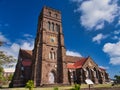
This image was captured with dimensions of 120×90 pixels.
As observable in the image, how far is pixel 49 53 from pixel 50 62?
2940 millimetres

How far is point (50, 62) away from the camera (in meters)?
46.6

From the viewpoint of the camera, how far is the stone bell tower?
143 ft

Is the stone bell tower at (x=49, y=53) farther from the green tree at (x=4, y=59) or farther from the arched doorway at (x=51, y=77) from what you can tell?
the green tree at (x=4, y=59)

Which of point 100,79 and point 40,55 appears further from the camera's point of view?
point 100,79

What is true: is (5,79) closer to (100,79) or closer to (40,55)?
(40,55)

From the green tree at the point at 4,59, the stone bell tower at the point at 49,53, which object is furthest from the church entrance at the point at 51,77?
the green tree at the point at 4,59

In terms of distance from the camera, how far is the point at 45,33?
4875cm

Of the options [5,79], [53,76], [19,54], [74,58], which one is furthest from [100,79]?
[5,79]

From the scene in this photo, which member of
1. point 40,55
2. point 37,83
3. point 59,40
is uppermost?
point 59,40

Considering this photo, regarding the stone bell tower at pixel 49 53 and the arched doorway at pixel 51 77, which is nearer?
the stone bell tower at pixel 49 53

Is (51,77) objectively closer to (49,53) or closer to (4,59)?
(49,53)

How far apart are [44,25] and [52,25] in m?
3.59

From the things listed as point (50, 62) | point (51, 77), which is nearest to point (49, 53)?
point (50, 62)

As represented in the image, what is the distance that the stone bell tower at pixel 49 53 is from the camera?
1716 inches
